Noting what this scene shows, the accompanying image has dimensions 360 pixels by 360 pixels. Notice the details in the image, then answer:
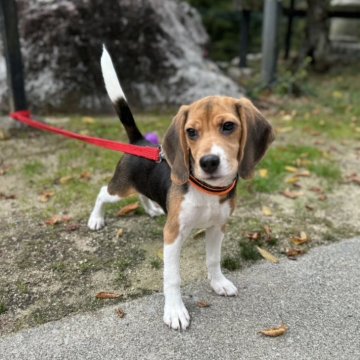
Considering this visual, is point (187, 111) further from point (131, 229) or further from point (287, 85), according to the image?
point (287, 85)

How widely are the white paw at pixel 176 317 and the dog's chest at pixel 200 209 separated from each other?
564 mm

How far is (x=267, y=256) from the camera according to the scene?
399cm

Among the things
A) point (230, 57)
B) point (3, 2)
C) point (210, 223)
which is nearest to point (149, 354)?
point (210, 223)

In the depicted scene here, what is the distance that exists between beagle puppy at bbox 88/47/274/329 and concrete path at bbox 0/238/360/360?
15 cm

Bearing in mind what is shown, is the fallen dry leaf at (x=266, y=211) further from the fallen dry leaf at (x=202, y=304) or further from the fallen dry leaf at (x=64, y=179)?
the fallen dry leaf at (x=64, y=179)

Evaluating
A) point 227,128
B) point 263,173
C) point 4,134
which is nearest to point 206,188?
point 227,128

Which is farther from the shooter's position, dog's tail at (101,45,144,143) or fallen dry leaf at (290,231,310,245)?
fallen dry leaf at (290,231,310,245)

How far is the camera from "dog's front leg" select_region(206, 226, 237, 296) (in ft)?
11.1

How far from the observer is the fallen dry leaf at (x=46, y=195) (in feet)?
16.0

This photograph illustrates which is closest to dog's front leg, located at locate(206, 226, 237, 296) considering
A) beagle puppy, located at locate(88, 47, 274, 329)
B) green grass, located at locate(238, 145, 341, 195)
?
beagle puppy, located at locate(88, 47, 274, 329)

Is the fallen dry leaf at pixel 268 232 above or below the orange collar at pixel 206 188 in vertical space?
below

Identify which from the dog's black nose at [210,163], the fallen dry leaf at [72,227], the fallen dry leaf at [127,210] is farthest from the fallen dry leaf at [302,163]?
the dog's black nose at [210,163]

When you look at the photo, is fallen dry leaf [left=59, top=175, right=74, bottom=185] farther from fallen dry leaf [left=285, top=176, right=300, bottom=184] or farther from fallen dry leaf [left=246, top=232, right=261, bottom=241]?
fallen dry leaf [left=285, top=176, right=300, bottom=184]

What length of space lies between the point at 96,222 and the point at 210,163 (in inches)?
78.7
